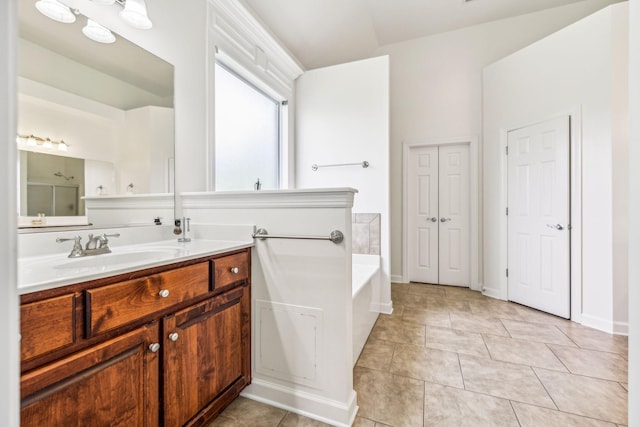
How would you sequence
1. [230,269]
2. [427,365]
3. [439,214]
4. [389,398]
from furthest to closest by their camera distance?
[439,214], [427,365], [389,398], [230,269]

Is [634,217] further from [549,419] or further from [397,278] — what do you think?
[397,278]

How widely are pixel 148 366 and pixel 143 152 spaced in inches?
47.6

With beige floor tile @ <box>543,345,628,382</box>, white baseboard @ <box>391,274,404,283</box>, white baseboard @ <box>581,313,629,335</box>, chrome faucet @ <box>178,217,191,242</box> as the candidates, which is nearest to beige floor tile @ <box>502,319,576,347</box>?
beige floor tile @ <box>543,345,628,382</box>

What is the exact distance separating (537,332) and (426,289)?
1384mm

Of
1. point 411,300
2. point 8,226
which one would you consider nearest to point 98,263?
point 8,226

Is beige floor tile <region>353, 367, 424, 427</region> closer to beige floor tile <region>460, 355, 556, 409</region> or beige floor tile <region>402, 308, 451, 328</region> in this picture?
beige floor tile <region>460, 355, 556, 409</region>

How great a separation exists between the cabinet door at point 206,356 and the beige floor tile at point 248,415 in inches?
4.7

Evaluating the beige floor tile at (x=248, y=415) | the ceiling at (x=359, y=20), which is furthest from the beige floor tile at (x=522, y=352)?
the ceiling at (x=359, y=20)

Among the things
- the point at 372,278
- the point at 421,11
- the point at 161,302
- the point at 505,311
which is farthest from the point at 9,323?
the point at 421,11

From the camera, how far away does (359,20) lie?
3105mm

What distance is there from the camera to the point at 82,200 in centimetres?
140

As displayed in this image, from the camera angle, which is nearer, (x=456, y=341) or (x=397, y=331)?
(x=456, y=341)

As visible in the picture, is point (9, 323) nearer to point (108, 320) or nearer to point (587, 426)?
point (108, 320)

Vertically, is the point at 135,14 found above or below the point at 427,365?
above
